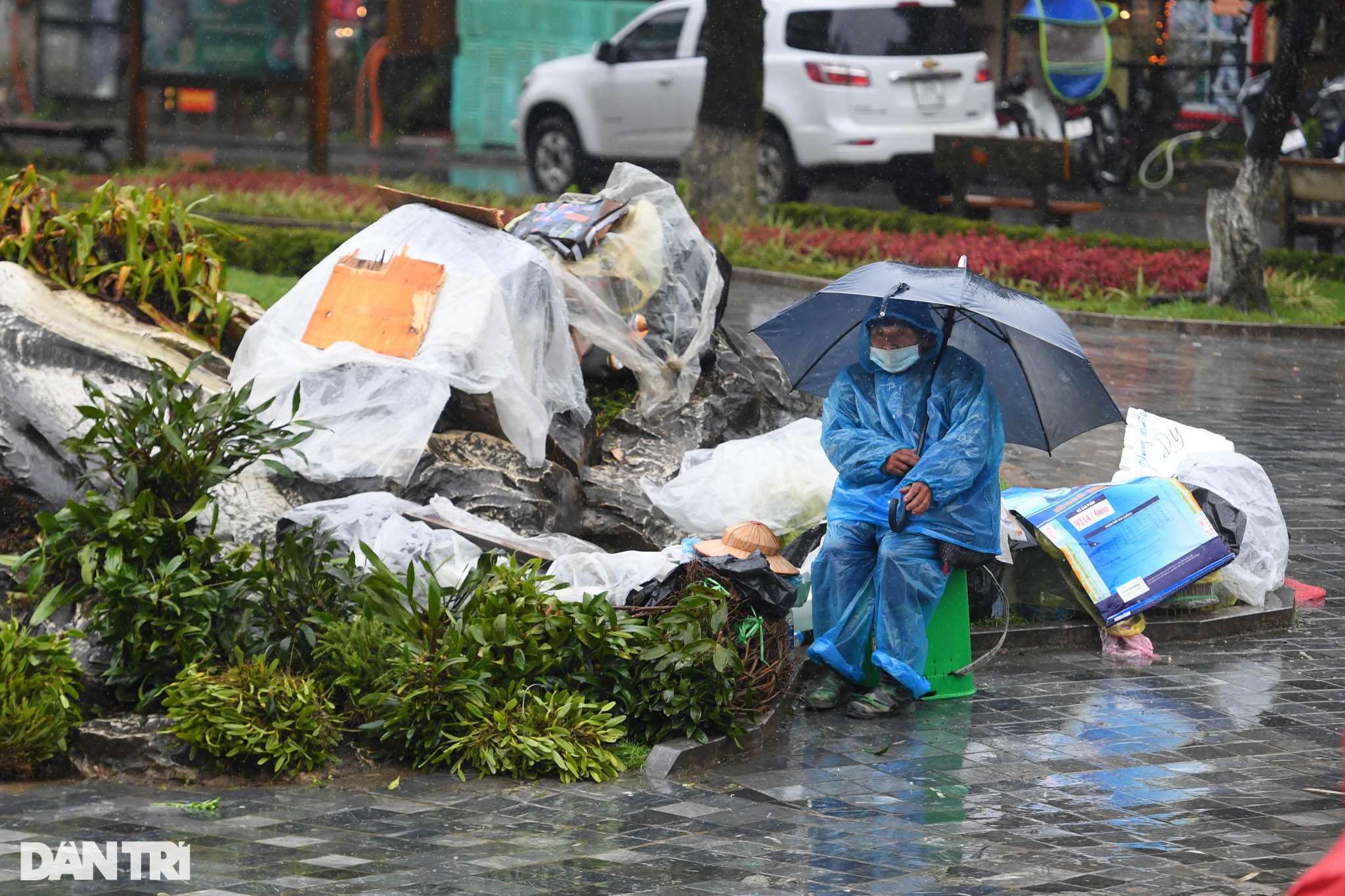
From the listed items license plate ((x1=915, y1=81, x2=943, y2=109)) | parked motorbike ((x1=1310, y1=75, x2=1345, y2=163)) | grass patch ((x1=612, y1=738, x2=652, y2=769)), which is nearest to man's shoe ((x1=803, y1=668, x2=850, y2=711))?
grass patch ((x1=612, y1=738, x2=652, y2=769))

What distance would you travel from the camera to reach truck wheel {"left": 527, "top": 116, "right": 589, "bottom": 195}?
20.4 meters

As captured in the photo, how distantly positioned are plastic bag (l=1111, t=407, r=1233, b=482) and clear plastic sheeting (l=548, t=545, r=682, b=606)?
234 centimetres

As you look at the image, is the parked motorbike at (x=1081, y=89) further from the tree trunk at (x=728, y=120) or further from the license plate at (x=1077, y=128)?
the tree trunk at (x=728, y=120)

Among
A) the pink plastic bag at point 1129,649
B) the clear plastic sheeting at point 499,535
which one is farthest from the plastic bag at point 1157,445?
the clear plastic sheeting at point 499,535

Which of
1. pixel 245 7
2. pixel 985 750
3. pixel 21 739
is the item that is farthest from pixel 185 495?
pixel 245 7

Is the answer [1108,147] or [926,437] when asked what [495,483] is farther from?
[1108,147]

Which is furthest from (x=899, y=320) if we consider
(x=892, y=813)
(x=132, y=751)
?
(x=132, y=751)

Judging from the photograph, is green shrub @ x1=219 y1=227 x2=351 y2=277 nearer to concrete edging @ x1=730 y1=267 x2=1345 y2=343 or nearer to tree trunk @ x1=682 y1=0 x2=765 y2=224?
tree trunk @ x1=682 y1=0 x2=765 y2=224

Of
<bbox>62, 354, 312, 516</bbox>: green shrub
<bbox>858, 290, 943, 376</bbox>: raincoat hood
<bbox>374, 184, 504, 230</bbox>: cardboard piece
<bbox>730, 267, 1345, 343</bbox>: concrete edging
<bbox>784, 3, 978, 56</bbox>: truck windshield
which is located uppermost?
<bbox>784, 3, 978, 56</bbox>: truck windshield

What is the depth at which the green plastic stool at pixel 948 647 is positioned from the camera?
6.14m

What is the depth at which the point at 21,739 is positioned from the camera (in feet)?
17.0

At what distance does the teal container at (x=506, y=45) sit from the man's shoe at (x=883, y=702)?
70.9 ft

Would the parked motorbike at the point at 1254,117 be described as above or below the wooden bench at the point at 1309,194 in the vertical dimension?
above

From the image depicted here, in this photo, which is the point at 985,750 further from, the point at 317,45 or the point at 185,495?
the point at 317,45
